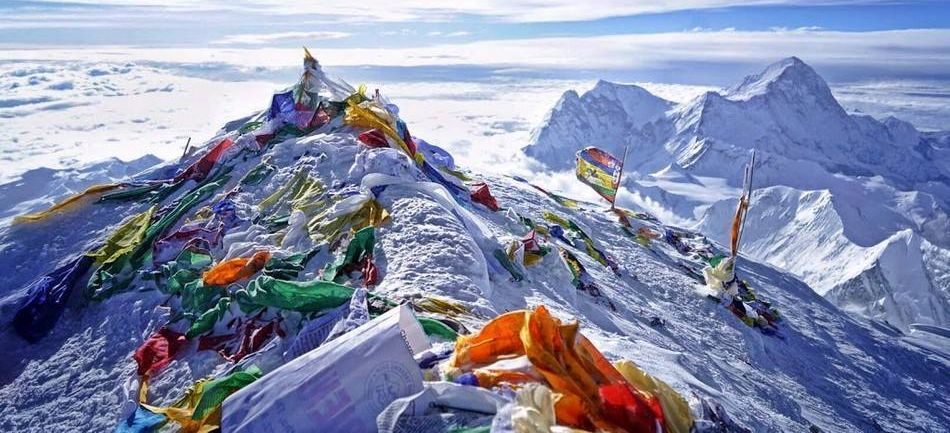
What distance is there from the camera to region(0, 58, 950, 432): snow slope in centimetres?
651

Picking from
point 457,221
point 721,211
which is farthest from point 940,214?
point 457,221

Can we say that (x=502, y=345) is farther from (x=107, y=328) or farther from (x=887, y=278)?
(x=887, y=278)

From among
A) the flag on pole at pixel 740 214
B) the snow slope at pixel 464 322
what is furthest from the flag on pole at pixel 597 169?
the flag on pole at pixel 740 214

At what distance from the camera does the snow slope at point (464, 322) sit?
651 cm

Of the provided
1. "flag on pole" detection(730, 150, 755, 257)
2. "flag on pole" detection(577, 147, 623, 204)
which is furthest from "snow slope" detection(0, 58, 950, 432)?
"flag on pole" detection(577, 147, 623, 204)

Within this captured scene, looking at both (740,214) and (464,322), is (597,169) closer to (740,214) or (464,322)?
(740,214)

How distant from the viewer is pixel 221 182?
37.1 feet

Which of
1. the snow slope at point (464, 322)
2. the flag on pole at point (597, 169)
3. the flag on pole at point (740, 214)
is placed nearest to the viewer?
the snow slope at point (464, 322)

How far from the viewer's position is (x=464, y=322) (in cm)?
587

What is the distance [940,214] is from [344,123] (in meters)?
182

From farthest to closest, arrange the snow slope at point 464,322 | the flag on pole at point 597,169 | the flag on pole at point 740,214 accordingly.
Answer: the flag on pole at point 597,169
the flag on pole at point 740,214
the snow slope at point 464,322

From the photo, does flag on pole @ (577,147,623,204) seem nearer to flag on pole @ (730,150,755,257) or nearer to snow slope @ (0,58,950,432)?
snow slope @ (0,58,950,432)

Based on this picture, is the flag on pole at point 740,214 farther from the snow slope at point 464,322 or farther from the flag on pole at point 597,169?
the flag on pole at point 597,169

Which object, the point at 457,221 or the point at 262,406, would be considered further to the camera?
the point at 457,221
